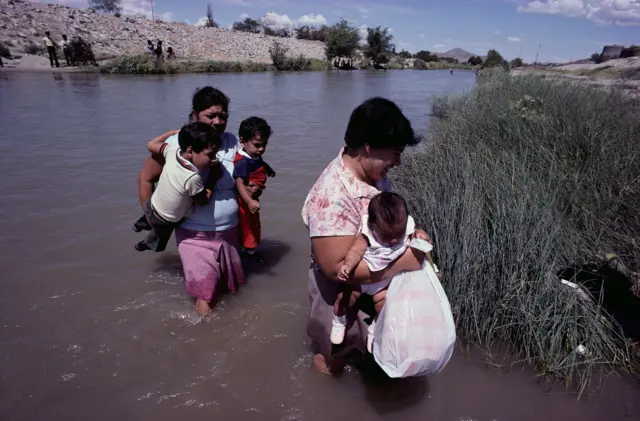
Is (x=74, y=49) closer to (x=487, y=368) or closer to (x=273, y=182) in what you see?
(x=273, y=182)

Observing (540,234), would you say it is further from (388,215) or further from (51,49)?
(51,49)

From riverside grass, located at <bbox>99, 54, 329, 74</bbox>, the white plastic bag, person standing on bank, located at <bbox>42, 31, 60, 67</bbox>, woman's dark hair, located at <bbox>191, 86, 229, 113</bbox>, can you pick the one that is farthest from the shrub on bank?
the white plastic bag

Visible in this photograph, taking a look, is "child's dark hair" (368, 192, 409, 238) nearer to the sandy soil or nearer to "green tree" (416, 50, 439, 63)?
the sandy soil

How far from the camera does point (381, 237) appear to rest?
1870 millimetres

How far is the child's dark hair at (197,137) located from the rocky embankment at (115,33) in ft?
95.8

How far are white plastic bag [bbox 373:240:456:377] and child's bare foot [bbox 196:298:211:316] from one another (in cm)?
178

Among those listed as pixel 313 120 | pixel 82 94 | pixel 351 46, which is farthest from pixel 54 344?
pixel 351 46

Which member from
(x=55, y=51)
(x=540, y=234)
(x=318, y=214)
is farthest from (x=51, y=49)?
(x=540, y=234)

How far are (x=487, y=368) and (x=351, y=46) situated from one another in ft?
158

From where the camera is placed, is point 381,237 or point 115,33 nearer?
point 381,237

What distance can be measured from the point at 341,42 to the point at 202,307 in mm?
46684

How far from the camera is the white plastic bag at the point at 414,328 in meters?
1.76

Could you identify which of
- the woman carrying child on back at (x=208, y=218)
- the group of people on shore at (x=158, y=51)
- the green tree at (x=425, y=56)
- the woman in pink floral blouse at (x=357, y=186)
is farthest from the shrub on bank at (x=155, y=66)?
the green tree at (x=425, y=56)

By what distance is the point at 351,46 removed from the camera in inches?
1813
